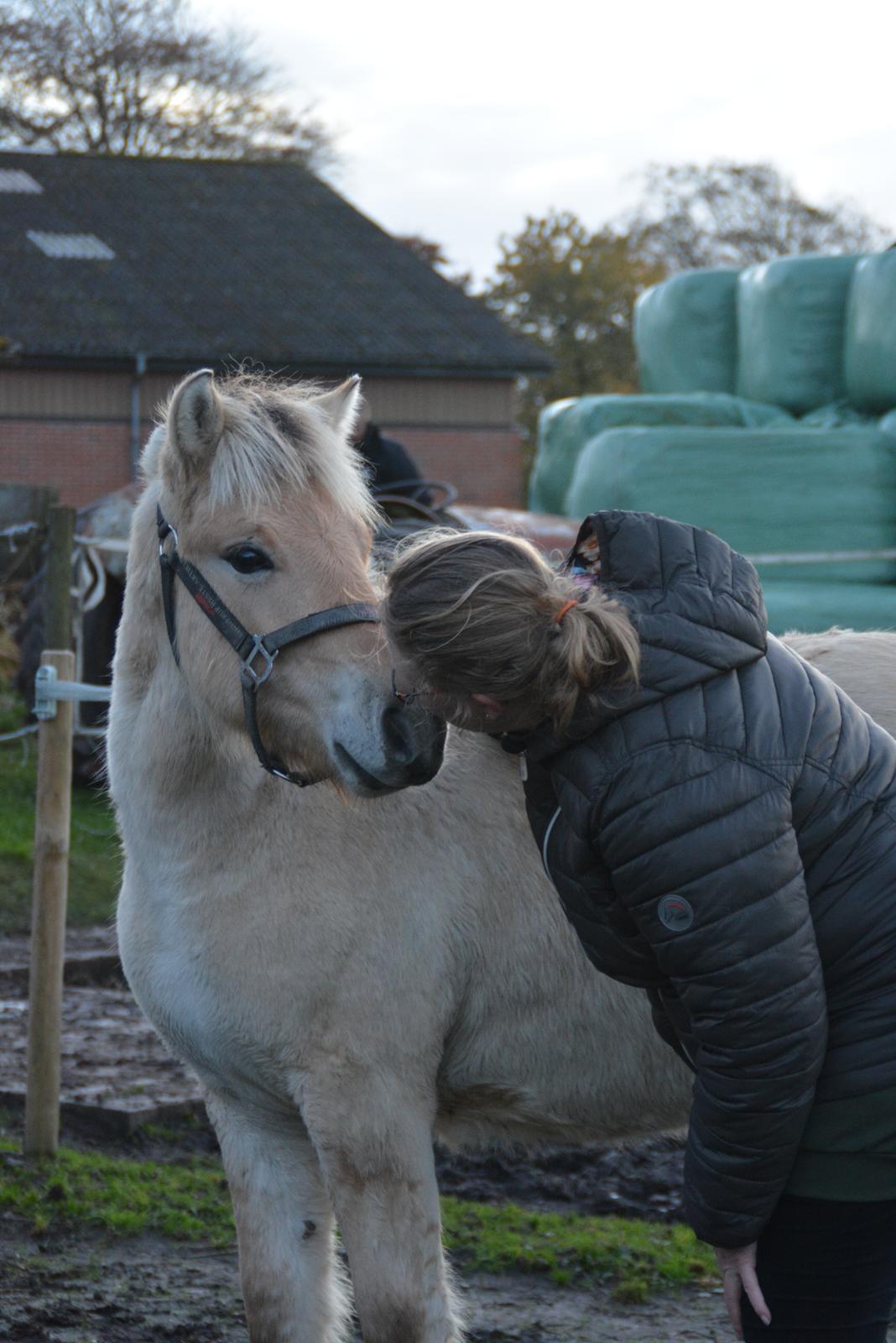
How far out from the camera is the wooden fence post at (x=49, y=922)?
4395 mm

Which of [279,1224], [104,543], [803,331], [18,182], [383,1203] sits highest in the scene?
[18,182]

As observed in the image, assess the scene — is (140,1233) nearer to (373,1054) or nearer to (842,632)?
(373,1054)

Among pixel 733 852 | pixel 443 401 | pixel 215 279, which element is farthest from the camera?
pixel 443 401

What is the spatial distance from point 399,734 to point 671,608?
678 millimetres

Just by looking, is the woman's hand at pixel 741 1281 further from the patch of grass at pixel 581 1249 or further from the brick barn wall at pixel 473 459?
the brick barn wall at pixel 473 459

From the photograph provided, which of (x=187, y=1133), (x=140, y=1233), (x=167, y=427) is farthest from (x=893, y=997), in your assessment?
(x=187, y=1133)

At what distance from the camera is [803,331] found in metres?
9.17

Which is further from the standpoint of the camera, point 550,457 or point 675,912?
point 550,457

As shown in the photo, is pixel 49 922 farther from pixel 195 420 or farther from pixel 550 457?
pixel 550 457

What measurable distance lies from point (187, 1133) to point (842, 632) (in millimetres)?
2943

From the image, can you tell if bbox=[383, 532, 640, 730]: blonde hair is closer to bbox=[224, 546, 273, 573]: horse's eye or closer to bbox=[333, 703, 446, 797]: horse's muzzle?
bbox=[333, 703, 446, 797]: horse's muzzle

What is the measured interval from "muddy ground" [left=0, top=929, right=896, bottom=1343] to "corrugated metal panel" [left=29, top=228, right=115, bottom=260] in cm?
2275

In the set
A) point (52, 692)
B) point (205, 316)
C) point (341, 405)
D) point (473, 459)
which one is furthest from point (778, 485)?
point (473, 459)

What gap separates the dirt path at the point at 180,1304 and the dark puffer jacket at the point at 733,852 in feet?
5.49
